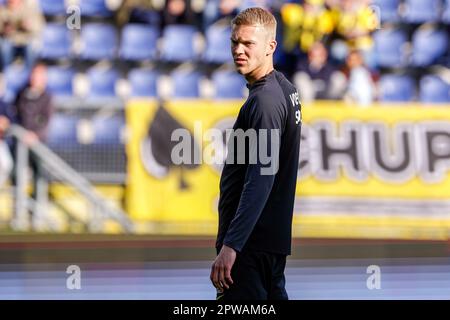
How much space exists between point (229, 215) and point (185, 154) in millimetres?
6066

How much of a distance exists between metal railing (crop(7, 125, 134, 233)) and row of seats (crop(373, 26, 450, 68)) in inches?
119

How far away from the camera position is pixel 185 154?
10352 mm

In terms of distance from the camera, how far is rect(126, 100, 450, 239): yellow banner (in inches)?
385

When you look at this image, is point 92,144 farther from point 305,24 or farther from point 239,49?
point 239,49

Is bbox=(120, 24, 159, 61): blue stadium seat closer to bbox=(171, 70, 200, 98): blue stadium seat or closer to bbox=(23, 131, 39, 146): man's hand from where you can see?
bbox=(171, 70, 200, 98): blue stadium seat

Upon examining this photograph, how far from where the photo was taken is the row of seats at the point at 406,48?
34.7ft

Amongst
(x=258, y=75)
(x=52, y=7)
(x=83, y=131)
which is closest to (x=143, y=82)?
(x=83, y=131)

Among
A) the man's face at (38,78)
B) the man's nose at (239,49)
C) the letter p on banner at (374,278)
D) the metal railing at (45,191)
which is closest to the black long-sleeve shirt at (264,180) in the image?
the man's nose at (239,49)

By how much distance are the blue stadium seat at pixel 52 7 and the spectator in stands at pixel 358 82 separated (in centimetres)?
281

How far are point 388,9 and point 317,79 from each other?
1078 mm
